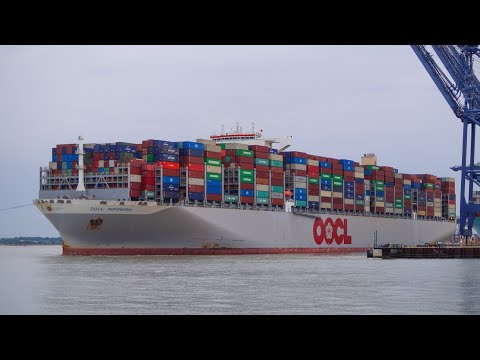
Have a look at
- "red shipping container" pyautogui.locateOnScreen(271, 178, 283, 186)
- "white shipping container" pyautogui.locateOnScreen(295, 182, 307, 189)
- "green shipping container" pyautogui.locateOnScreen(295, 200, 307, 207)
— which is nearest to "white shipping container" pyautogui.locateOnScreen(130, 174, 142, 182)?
"red shipping container" pyautogui.locateOnScreen(271, 178, 283, 186)

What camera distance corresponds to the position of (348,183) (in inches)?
2574

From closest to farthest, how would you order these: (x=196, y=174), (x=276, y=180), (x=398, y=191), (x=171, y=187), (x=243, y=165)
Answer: (x=171, y=187) → (x=196, y=174) → (x=243, y=165) → (x=276, y=180) → (x=398, y=191)

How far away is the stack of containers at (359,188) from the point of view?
218 ft

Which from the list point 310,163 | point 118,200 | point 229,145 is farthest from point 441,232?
point 118,200

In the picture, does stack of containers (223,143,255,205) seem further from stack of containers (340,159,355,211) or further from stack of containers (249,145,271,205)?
stack of containers (340,159,355,211)

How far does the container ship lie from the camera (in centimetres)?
4509

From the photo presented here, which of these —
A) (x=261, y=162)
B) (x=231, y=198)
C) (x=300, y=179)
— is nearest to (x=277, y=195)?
(x=300, y=179)

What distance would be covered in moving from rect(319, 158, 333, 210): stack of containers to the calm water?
97.4ft

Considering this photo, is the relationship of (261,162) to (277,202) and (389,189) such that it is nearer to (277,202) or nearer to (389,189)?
(277,202)

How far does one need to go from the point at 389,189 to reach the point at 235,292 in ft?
167

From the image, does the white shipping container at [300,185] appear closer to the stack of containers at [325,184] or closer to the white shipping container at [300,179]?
the white shipping container at [300,179]

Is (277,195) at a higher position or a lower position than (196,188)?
lower
